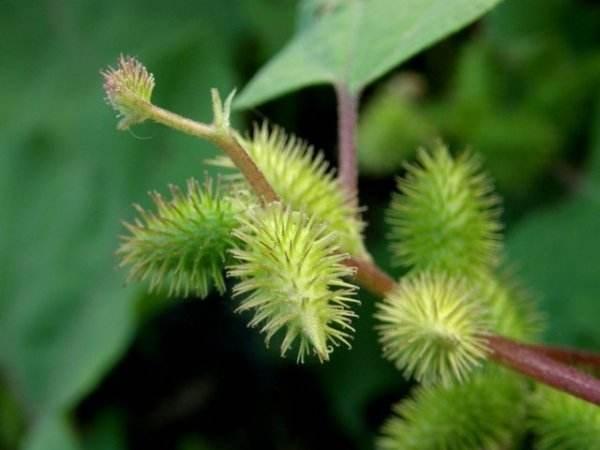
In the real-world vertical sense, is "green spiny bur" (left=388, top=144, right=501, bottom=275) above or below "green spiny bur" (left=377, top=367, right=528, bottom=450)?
above

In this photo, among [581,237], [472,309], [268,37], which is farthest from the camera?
[268,37]

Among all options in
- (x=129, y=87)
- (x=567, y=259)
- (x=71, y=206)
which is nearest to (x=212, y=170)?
(x=71, y=206)

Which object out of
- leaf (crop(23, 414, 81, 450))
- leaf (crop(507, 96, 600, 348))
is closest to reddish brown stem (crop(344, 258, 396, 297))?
leaf (crop(507, 96, 600, 348))

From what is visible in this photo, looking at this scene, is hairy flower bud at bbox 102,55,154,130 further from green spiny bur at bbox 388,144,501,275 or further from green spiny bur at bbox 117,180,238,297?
green spiny bur at bbox 388,144,501,275

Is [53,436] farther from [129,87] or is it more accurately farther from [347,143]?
[129,87]

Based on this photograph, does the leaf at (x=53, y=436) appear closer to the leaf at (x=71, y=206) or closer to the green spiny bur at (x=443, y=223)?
A: the leaf at (x=71, y=206)

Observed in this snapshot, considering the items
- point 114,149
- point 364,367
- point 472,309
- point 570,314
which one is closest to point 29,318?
point 114,149

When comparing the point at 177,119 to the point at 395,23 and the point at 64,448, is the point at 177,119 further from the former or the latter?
the point at 64,448
